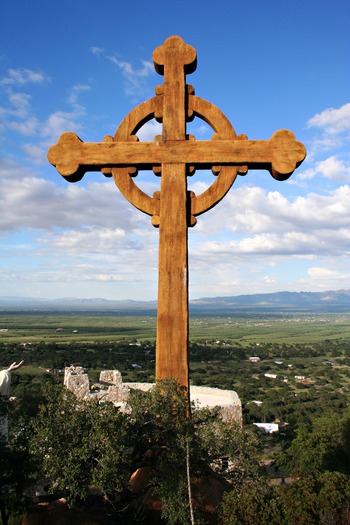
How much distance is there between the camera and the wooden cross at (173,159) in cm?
439

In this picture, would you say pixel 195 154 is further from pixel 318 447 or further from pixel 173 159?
pixel 318 447

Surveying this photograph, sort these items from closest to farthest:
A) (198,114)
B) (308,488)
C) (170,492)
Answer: (170,492), (308,488), (198,114)

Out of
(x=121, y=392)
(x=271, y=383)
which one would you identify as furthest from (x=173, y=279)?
(x=271, y=383)

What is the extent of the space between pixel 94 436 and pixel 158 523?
3.54ft

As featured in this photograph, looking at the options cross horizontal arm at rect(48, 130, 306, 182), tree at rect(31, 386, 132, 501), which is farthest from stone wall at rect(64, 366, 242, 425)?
cross horizontal arm at rect(48, 130, 306, 182)

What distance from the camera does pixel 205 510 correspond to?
149 inches

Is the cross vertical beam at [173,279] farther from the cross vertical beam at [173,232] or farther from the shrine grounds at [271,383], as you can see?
the shrine grounds at [271,383]

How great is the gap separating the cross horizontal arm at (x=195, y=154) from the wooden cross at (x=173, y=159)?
0.03 ft

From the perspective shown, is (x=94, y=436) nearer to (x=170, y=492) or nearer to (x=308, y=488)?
(x=170, y=492)

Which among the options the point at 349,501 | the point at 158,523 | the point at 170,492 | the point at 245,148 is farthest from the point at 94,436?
the point at 245,148

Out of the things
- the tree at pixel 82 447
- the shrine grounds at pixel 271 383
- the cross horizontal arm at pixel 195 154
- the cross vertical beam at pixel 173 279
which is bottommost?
the shrine grounds at pixel 271 383

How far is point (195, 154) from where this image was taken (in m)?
4.59

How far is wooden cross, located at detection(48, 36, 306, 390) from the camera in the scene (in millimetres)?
4395

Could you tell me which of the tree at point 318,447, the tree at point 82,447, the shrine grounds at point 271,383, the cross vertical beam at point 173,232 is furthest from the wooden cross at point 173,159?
the tree at point 318,447
